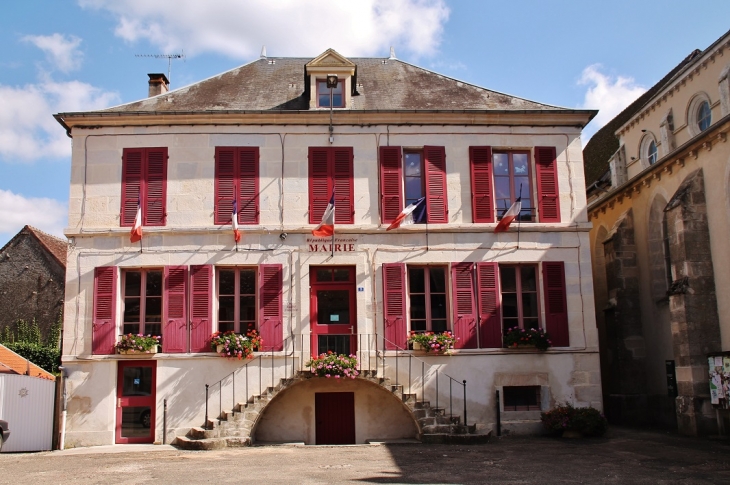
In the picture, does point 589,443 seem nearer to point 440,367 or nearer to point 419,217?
point 440,367

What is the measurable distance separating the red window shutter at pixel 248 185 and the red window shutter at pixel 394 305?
10.4 ft

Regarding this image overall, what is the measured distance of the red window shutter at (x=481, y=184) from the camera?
16656mm

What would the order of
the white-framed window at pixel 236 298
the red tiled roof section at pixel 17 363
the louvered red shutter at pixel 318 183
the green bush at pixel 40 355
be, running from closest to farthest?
the white-framed window at pixel 236 298 → the louvered red shutter at pixel 318 183 → the red tiled roof section at pixel 17 363 → the green bush at pixel 40 355

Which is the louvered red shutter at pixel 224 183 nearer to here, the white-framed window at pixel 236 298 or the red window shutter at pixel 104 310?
the white-framed window at pixel 236 298

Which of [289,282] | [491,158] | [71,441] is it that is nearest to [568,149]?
[491,158]

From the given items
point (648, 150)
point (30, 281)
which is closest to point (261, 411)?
point (648, 150)

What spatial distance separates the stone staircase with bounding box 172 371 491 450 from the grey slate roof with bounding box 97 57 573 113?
6214 millimetres

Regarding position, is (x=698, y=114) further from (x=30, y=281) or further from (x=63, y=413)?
(x=30, y=281)

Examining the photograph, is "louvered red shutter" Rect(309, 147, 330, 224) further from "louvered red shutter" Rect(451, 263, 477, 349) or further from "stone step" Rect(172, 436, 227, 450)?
"stone step" Rect(172, 436, 227, 450)

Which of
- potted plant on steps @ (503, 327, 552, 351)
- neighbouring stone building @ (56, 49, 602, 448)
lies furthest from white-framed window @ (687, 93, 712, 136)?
potted plant on steps @ (503, 327, 552, 351)

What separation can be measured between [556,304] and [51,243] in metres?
19.6

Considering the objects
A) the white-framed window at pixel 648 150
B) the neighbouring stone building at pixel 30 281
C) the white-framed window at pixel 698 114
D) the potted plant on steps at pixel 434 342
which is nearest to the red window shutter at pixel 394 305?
the potted plant on steps at pixel 434 342

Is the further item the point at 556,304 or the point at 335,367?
the point at 556,304

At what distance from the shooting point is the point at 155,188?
54.0 feet
